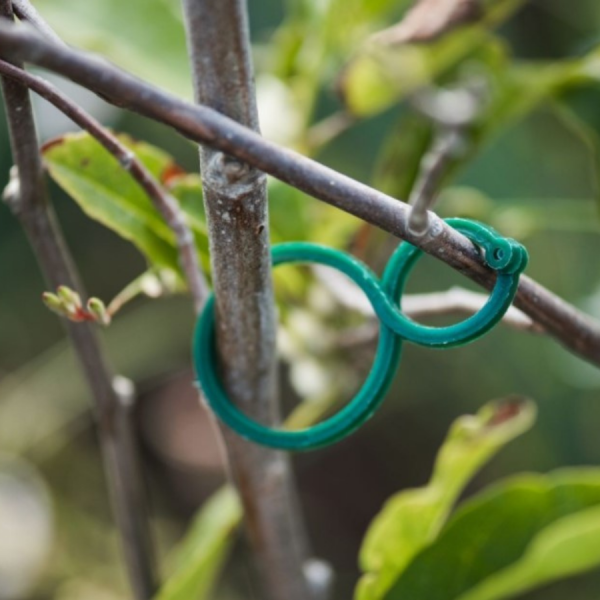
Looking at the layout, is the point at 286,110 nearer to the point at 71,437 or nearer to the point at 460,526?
the point at 460,526

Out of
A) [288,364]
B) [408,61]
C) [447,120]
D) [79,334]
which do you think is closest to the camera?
[447,120]

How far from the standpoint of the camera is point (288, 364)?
699 mm

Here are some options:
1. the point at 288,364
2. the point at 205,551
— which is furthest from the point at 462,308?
the point at 288,364

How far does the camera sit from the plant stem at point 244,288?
0.26 metres

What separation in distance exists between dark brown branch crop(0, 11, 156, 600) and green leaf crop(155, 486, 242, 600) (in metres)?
0.02

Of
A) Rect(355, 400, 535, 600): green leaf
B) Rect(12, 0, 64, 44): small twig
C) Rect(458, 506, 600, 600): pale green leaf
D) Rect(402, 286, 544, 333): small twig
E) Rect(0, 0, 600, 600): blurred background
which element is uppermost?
Rect(0, 0, 600, 600): blurred background

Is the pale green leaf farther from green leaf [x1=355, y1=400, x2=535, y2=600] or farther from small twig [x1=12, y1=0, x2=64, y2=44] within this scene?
small twig [x1=12, y1=0, x2=64, y2=44]

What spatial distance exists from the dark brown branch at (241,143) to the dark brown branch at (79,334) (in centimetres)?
8

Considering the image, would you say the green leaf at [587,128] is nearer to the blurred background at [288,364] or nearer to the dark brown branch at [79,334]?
the blurred background at [288,364]

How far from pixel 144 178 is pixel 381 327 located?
0.37ft

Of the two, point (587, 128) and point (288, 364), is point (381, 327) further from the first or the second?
point (288, 364)

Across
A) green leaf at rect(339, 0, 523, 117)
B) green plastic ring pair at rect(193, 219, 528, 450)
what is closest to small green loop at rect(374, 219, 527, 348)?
green plastic ring pair at rect(193, 219, 528, 450)

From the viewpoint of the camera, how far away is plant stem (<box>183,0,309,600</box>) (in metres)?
0.26

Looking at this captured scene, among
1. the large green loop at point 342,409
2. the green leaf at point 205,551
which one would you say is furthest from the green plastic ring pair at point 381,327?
the green leaf at point 205,551
